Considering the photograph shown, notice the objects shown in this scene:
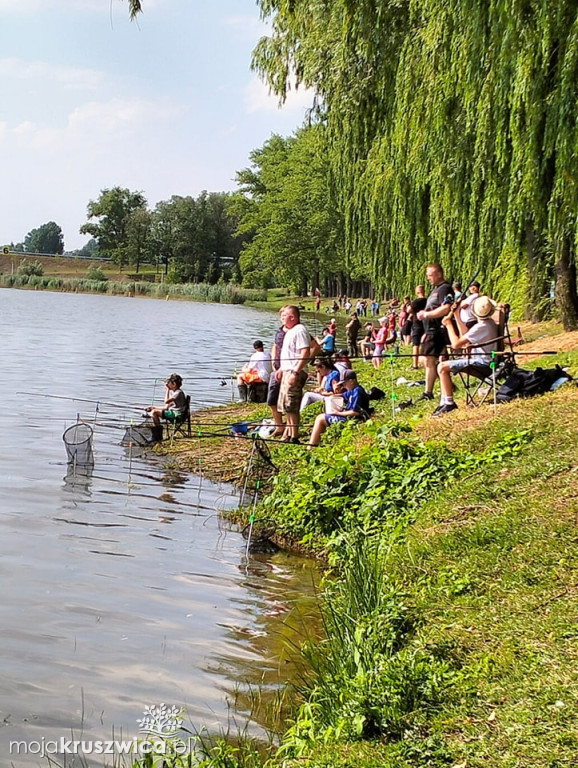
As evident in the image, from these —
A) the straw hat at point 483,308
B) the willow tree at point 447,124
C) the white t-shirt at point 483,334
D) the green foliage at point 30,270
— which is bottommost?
the white t-shirt at point 483,334

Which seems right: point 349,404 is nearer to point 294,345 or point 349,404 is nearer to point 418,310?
point 294,345

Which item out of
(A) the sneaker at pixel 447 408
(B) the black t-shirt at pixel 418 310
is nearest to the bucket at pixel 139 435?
(B) the black t-shirt at pixel 418 310

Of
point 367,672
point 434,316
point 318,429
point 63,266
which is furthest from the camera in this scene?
point 63,266

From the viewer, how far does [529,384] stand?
32.9ft

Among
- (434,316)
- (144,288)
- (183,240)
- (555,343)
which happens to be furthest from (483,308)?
(183,240)

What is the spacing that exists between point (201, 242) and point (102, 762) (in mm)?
134133

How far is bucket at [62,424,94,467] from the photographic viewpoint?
41.4 feet

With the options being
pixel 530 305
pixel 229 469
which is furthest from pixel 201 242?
pixel 229 469

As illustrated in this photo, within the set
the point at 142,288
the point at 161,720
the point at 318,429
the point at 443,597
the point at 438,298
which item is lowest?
the point at 161,720

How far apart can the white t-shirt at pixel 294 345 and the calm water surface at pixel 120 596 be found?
73.4 inches

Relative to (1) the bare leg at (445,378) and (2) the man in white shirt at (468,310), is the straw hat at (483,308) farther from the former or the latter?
(2) the man in white shirt at (468,310)

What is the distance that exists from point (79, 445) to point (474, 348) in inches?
217

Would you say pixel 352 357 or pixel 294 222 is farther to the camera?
pixel 294 222

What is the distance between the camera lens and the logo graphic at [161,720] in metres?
5.01
